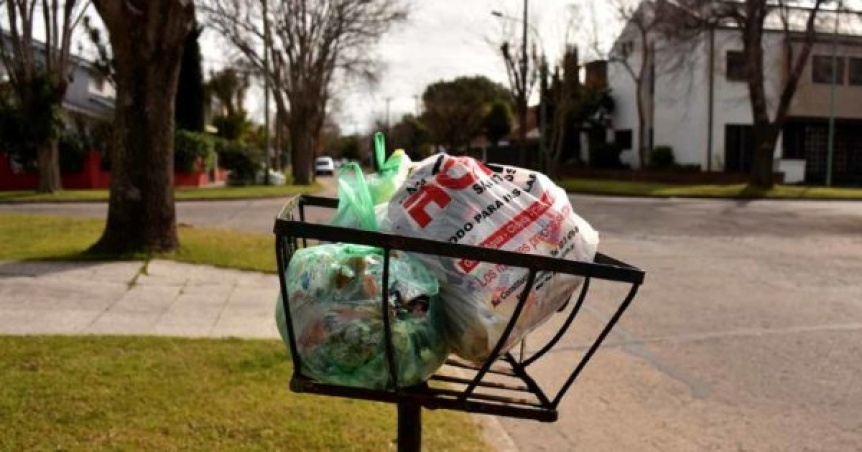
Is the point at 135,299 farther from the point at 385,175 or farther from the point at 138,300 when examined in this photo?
the point at 385,175

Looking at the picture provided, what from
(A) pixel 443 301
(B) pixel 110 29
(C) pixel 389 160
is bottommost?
(A) pixel 443 301

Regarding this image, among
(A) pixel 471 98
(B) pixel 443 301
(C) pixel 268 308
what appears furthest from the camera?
(A) pixel 471 98

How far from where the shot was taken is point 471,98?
7356cm

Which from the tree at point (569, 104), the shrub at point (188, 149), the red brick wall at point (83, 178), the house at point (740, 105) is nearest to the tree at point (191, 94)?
the shrub at point (188, 149)

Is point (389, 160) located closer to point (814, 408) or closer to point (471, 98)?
point (814, 408)

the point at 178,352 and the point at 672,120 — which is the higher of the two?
the point at 672,120

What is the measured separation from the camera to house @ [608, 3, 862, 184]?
41.3m

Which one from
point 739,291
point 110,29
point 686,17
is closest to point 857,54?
point 686,17

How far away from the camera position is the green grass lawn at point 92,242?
10.3 metres

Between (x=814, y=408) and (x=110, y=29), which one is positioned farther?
(x=110, y=29)

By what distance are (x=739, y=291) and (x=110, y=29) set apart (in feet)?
26.7

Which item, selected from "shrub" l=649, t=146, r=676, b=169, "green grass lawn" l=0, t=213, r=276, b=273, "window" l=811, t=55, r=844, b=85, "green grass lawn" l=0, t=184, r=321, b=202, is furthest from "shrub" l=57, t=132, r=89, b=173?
"window" l=811, t=55, r=844, b=85

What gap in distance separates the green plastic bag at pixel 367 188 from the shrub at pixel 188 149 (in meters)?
35.9

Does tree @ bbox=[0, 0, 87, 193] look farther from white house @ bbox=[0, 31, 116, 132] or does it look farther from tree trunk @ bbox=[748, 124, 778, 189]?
tree trunk @ bbox=[748, 124, 778, 189]
